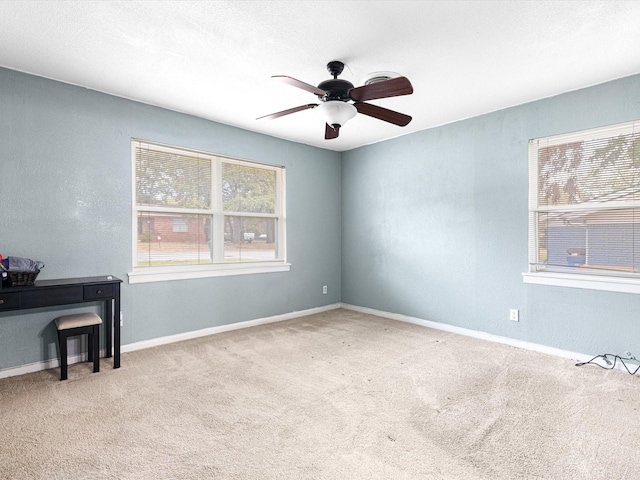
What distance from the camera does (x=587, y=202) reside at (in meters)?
3.18

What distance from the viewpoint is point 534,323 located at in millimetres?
A: 3514

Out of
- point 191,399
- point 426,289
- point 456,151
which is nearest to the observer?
point 191,399

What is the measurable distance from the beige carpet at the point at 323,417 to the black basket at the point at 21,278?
2.60 ft

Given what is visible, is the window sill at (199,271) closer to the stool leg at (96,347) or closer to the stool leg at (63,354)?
the stool leg at (96,347)

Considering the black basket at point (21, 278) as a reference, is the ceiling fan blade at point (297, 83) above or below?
above

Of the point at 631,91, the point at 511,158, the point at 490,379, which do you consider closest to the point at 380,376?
the point at 490,379

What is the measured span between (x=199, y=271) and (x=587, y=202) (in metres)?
3.97

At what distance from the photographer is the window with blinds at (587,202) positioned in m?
2.98

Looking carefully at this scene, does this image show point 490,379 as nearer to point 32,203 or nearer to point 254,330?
point 254,330

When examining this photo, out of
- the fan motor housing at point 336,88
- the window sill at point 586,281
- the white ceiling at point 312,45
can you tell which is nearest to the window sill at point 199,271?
the white ceiling at point 312,45

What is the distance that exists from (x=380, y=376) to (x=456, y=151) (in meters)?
2.76

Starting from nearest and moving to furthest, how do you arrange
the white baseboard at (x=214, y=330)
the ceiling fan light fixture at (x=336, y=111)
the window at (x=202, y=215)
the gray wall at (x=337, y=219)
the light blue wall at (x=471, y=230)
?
1. the ceiling fan light fixture at (x=336, y=111)
2. the gray wall at (x=337, y=219)
3. the light blue wall at (x=471, y=230)
4. the white baseboard at (x=214, y=330)
5. the window at (x=202, y=215)

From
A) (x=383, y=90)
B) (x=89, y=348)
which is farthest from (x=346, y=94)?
(x=89, y=348)

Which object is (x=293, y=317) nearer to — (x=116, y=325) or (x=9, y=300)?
(x=116, y=325)
